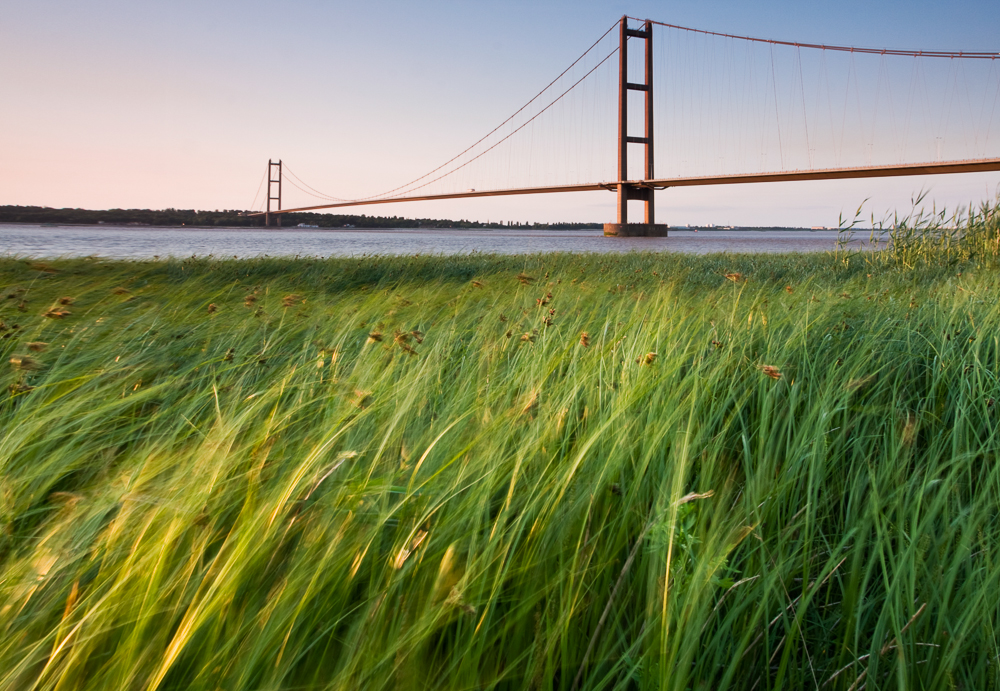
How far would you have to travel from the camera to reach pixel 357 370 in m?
1.73

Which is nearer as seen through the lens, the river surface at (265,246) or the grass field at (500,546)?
the grass field at (500,546)

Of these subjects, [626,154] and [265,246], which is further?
[626,154]

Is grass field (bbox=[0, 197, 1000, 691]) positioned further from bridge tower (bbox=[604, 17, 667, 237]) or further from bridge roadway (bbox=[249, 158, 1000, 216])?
bridge tower (bbox=[604, 17, 667, 237])

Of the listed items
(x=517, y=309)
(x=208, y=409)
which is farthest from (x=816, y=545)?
(x=517, y=309)

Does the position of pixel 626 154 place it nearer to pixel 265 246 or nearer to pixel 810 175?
pixel 810 175

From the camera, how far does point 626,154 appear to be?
94.9ft

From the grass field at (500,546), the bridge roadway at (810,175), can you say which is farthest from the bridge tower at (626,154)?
the grass field at (500,546)

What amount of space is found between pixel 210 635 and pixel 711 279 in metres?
6.09

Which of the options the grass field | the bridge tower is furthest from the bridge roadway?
the grass field

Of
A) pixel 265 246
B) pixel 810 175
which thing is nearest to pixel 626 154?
pixel 810 175

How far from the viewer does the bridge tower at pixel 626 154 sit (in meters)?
28.3

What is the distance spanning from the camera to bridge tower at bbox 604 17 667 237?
28.3m

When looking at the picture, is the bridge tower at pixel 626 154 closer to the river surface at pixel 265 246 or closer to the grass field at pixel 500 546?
the river surface at pixel 265 246

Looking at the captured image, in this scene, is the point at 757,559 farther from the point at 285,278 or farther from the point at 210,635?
the point at 285,278
